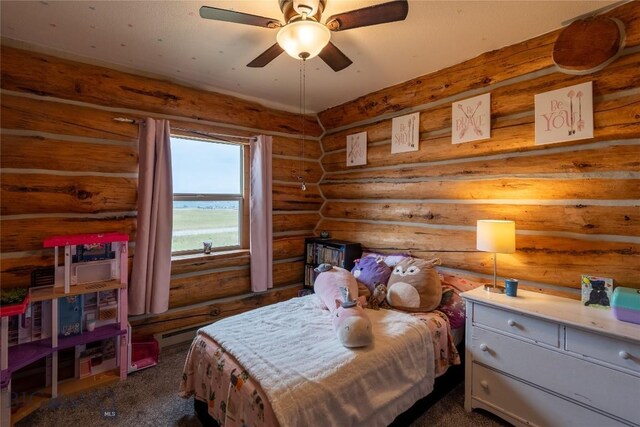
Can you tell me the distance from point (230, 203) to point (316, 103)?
5.53ft

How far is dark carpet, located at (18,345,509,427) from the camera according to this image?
1.91 metres

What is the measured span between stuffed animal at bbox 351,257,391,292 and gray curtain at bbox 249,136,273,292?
1150 millimetres

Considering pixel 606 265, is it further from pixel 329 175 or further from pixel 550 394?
pixel 329 175

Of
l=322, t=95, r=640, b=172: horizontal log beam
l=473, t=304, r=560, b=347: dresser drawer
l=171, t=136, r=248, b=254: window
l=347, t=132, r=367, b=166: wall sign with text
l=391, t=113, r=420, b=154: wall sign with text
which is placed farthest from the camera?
l=347, t=132, r=367, b=166: wall sign with text

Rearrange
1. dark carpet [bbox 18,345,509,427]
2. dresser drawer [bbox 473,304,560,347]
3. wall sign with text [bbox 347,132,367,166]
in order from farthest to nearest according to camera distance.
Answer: wall sign with text [bbox 347,132,367,166] < dark carpet [bbox 18,345,509,427] < dresser drawer [bbox 473,304,560,347]

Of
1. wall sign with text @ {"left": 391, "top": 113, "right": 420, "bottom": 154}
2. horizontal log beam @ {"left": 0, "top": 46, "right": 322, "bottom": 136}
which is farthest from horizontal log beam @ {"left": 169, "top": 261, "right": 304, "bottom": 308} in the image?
wall sign with text @ {"left": 391, "top": 113, "right": 420, "bottom": 154}

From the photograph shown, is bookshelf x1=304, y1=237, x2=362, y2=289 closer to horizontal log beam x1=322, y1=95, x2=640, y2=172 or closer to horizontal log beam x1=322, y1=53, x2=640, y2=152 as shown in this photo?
horizontal log beam x1=322, y1=95, x2=640, y2=172

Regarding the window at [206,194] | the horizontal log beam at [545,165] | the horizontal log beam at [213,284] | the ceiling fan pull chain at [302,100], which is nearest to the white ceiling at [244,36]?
the ceiling fan pull chain at [302,100]

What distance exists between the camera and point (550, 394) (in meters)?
1.69

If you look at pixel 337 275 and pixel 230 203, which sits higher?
pixel 230 203

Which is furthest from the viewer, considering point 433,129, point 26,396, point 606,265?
point 433,129

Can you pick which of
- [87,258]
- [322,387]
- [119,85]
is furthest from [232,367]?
[119,85]

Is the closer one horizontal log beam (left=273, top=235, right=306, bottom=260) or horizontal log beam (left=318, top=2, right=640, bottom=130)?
horizontal log beam (left=318, top=2, right=640, bottom=130)

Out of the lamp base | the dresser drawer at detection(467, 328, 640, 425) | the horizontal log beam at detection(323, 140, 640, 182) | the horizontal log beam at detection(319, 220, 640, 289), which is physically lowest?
the dresser drawer at detection(467, 328, 640, 425)
